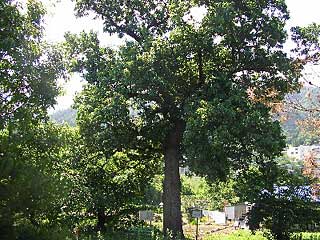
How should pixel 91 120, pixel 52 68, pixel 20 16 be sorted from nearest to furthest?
pixel 20 16 → pixel 52 68 → pixel 91 120

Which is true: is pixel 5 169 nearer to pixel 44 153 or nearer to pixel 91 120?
pixel 44 153

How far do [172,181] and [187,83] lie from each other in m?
3.40

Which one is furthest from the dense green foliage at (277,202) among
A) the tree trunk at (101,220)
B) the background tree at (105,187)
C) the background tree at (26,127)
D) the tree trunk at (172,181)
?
the background tree at (26,127)

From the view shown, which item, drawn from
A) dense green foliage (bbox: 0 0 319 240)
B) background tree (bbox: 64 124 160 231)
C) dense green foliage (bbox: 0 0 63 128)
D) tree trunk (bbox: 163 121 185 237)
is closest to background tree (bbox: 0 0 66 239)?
dense green foliage (bbox: 0 0 63 128)

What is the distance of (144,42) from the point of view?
14.0m

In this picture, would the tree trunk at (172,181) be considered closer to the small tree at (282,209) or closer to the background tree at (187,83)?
the background tree at (187,83)

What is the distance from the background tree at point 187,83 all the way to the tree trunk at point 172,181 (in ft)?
0.11

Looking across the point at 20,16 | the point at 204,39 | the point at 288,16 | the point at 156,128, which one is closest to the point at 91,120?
the point at 156,128

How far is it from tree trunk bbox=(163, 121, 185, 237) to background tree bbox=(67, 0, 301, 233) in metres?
0.03

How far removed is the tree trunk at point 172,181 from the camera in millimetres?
14984

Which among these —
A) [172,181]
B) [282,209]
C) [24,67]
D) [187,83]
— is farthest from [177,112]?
[24,67]

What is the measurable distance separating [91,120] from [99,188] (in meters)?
2.80

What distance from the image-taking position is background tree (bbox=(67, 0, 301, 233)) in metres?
12.7

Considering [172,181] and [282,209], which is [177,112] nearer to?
[172,181]
